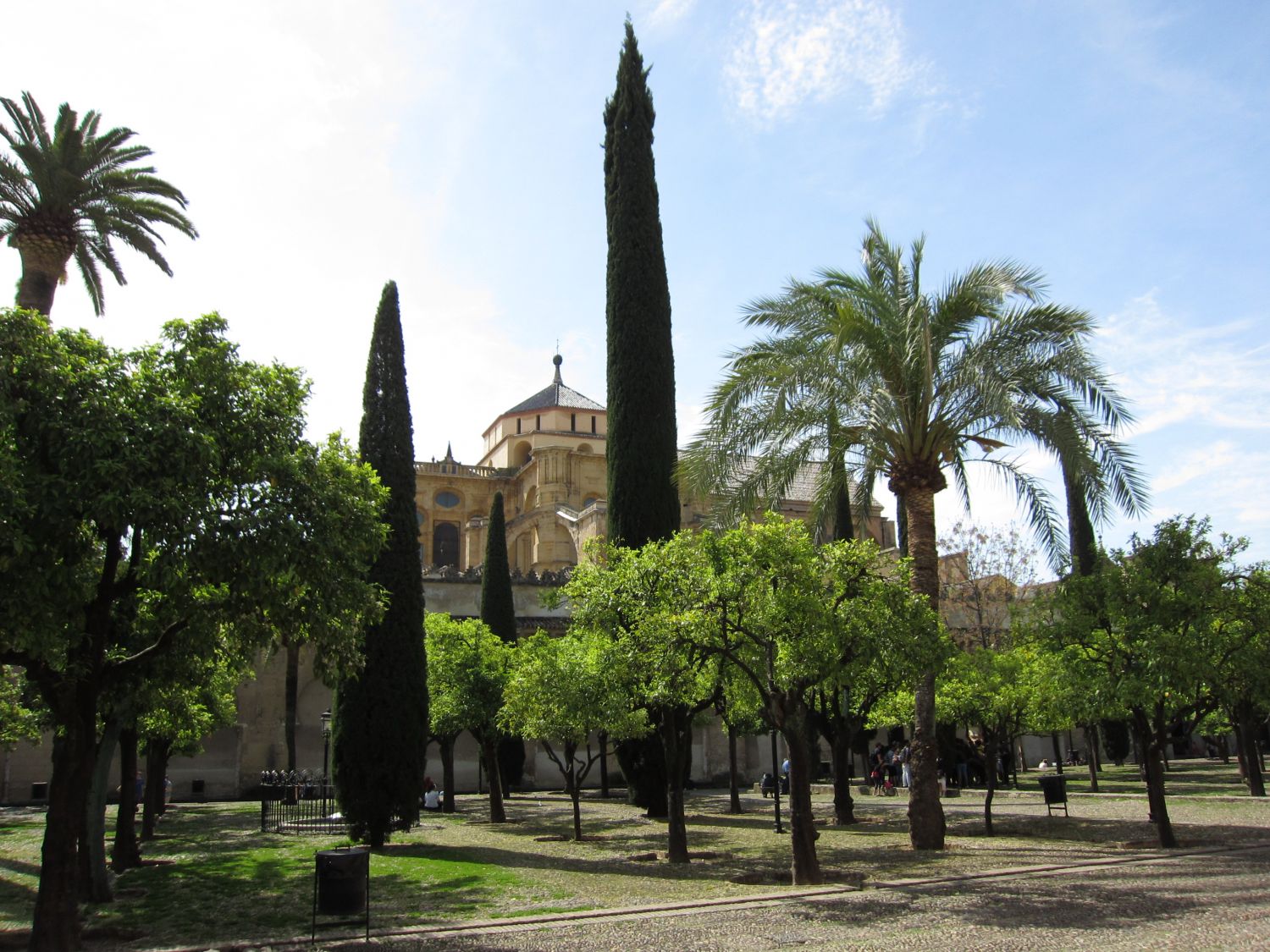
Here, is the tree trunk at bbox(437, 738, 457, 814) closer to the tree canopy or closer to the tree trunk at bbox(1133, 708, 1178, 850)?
the tree canopy

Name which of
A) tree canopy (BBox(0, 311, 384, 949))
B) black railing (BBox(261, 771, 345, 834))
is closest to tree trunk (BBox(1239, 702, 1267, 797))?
black railing (BBox(261, 771, 345, 834))

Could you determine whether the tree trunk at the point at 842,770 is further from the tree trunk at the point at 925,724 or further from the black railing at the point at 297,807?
the black railing at the point at 297,807

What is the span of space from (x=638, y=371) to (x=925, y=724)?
9.69 metres

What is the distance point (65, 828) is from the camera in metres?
8.42

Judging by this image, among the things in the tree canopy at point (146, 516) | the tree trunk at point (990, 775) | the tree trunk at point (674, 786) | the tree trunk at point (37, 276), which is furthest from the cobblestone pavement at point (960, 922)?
the tree trunk at point (37, 276)

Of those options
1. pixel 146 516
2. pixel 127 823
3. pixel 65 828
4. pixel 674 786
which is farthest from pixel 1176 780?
pixel 146 516

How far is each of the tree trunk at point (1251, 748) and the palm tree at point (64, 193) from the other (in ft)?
89.0

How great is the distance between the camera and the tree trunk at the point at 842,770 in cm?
1898

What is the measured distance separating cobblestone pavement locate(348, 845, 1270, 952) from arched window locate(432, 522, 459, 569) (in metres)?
52.2

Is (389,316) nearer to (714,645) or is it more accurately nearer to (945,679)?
(714,645)

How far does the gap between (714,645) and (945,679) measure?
9781 millimetres

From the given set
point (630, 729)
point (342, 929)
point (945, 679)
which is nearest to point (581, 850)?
point (630, 729)

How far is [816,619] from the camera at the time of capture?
1139 centimetres

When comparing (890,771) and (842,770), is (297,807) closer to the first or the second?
(842,770)
